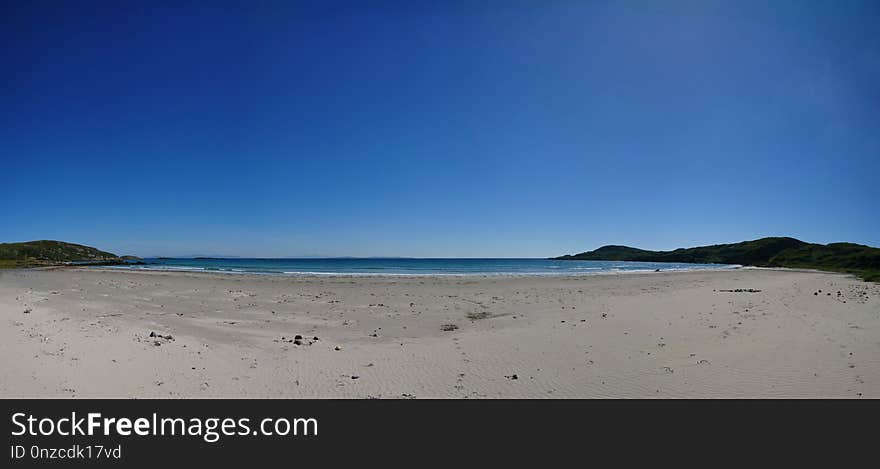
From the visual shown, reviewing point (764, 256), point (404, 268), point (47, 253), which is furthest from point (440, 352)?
point (764, 256)

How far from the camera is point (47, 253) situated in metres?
88.2

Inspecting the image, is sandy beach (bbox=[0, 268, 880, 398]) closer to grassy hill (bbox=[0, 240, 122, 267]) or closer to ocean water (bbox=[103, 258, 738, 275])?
ocean water (bbox=[103, 258, 738, 275])

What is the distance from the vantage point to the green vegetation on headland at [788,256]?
65.0m

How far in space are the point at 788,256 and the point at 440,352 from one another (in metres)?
124

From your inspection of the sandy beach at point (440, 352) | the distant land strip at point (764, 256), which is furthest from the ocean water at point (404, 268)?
the sandy beach at point (440, 352)

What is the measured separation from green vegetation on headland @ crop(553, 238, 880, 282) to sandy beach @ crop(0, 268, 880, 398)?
3679 cm

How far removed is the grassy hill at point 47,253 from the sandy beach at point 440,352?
298 feet

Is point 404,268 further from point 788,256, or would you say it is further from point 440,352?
point 788,256

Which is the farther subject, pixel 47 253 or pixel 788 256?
pixel 788 256

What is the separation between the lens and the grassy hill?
3101 inches

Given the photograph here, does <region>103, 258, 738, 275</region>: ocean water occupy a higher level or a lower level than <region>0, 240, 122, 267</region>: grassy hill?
lower

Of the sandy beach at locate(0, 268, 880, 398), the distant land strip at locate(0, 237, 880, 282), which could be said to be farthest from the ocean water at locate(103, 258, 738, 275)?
the sandy beach at locate(0, 268, 880, 398)
